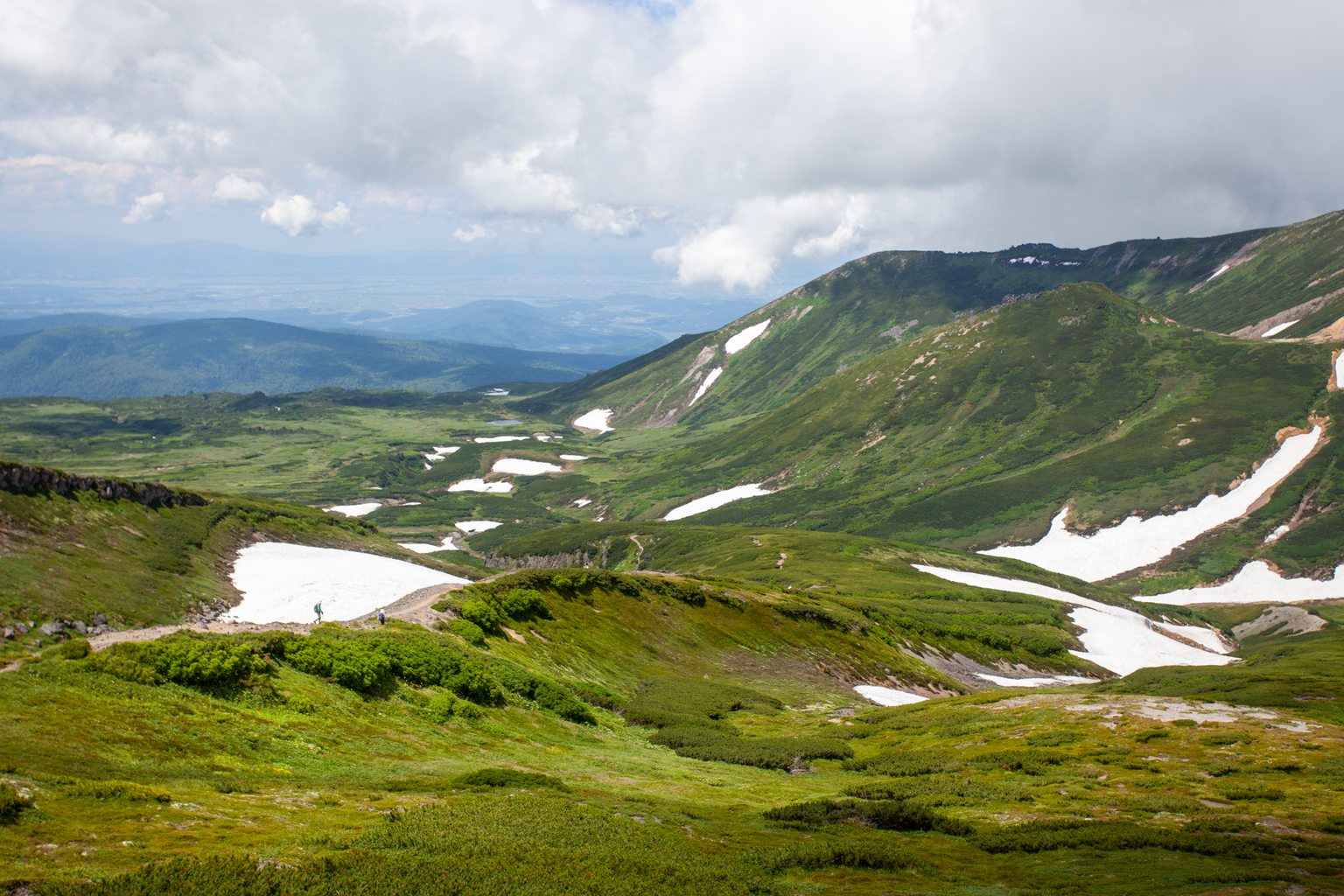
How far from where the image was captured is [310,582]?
62.3 meters

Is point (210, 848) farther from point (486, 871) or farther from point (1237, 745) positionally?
point (1237, 745)

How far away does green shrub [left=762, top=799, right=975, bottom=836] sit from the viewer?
2567cm

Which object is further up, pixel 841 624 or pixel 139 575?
pixel 139 575

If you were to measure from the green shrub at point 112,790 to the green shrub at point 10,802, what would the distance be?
1247 mm

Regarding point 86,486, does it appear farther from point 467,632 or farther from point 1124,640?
point 1124,640

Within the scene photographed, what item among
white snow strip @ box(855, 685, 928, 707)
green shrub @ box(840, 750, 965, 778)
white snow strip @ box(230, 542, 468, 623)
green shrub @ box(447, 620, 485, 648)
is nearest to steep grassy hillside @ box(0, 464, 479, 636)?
white snow strip @ box(230, 542, 468, 623)

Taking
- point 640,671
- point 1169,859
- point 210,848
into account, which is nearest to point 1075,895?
point 1169,859

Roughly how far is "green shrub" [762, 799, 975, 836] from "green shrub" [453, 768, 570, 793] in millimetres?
7939

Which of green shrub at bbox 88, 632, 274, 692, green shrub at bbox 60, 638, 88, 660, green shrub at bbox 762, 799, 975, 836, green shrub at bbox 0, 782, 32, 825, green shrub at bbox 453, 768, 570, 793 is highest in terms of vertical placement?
green shrub at bbox 0, 782, 32, 825

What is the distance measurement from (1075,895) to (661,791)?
1511 centimetres

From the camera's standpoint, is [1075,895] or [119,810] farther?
[1075,895]

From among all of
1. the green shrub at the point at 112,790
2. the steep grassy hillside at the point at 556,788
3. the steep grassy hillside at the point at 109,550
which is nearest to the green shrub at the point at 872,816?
the steep grassy hillside at the point at 556,788

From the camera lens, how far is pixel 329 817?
1780 cm

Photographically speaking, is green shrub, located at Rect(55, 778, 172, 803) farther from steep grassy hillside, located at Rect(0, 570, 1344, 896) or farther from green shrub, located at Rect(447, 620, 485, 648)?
green shrub, located at Rect(447, 620, 485, 648)
